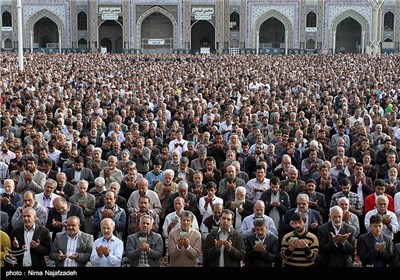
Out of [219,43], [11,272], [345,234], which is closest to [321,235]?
[345,234]

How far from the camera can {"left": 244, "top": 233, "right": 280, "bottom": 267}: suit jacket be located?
19.8ft

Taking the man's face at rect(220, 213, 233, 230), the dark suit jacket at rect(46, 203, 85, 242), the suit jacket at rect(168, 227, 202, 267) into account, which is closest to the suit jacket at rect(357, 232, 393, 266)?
the man's face at rect(220, 213, 233, 230)

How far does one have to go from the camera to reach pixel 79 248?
240 inches

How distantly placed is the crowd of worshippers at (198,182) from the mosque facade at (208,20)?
119 feet

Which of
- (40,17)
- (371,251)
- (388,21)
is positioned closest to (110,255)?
(371,251)

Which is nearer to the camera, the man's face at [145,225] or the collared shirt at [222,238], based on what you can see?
the collared shirt at [222,238]

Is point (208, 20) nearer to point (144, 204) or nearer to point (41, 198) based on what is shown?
point (41, 198)

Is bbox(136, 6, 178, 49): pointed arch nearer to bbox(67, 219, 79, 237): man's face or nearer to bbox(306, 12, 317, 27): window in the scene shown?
bbox(306, 12, 317, 27): window

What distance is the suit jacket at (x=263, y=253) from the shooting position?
6.03 meters

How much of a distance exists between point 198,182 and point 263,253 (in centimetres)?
201

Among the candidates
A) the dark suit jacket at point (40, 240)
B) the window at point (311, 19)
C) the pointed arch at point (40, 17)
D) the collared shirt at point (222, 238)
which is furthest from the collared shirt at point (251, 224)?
the pointed arch at point (40, 17)

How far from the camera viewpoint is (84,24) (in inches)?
2093

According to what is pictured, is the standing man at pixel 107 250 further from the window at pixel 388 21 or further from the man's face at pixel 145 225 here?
the window at pixel 388 21

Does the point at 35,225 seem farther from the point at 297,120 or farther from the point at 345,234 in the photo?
the point at 297,120
